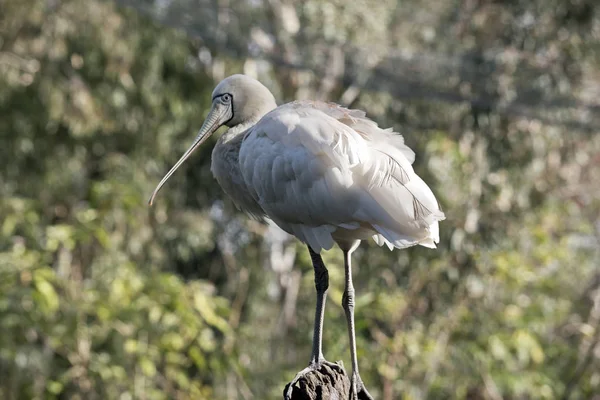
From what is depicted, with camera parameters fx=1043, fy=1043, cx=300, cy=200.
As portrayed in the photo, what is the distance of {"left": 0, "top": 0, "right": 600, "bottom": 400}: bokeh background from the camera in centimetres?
729

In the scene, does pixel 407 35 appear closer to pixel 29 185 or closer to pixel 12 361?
pixel 29 185

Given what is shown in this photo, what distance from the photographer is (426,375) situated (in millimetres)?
8273

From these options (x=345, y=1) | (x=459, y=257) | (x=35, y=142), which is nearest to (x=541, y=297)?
(x=459, y=257)

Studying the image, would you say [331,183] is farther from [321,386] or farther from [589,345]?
[589,345]

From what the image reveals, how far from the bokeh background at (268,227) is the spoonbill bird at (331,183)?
2.33 meters

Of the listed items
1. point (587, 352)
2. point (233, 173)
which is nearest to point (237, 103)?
point (233, 173)

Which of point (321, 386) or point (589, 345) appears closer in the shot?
point (321, 386)

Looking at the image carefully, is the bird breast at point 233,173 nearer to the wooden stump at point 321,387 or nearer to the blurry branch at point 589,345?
the wooden stump at point 321,387

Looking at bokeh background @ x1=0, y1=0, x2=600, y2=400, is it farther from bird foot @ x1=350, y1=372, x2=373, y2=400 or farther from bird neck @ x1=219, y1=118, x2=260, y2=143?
bird foot @ x1=350, y1=372, x2=373, y2=400

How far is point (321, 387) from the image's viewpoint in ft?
11.0

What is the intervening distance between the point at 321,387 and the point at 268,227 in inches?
135

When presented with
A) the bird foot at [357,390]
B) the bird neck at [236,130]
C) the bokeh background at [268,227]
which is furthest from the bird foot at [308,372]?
the bokeh background at [268,227]

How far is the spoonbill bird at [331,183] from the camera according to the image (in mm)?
3650

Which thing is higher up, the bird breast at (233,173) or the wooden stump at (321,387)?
the bird breast at (233,173)
